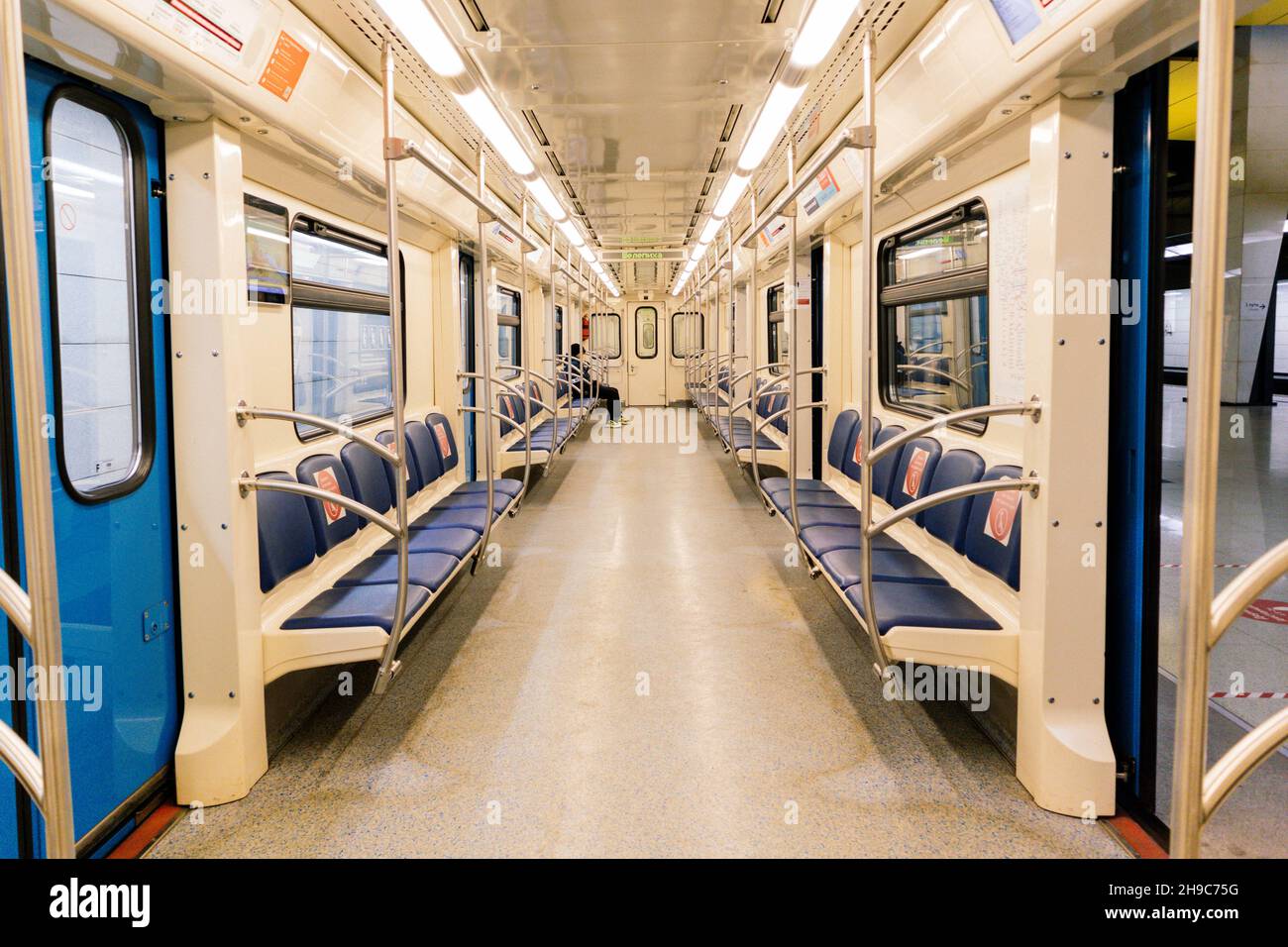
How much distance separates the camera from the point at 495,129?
4117 millimetres

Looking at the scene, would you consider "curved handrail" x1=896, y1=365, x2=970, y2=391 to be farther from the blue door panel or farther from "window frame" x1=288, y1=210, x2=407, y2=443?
the blue door panel

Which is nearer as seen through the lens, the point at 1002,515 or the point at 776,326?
the point at 1002,515

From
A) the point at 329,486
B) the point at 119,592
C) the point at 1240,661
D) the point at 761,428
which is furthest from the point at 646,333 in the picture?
the point at 119,592

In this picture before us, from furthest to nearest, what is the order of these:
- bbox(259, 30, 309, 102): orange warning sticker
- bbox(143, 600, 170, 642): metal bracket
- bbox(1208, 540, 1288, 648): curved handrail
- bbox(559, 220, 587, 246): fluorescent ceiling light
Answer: bbox(559, 220, 587, 246): fluorescent ceiling light < bbox(259, 30, 309, 102): orange warning sticker < bbox(143, 600, 170, 642): metal bracket < bbox(1208, 540, 1288, 648): curved handrail

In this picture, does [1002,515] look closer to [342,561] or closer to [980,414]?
[980,414]

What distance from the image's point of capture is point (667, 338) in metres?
18.8

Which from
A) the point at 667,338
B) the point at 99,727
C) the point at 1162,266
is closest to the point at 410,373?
the point at 99,727

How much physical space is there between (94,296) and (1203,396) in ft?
8.75

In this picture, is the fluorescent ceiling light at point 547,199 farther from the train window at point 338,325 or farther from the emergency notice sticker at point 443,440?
the emergency notice sticker at point 443,440

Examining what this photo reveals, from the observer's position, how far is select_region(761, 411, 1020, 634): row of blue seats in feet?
9.73

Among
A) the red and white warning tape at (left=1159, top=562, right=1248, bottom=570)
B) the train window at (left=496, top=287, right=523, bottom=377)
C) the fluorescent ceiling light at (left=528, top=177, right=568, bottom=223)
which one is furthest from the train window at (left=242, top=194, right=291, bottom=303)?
the red and white warning tape at (left=1159, top=562, right=1248, bottom=570)

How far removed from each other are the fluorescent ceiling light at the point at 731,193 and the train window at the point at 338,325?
228 centimetres

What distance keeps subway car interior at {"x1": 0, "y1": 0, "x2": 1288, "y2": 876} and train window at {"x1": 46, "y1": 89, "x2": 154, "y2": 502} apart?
1cm
